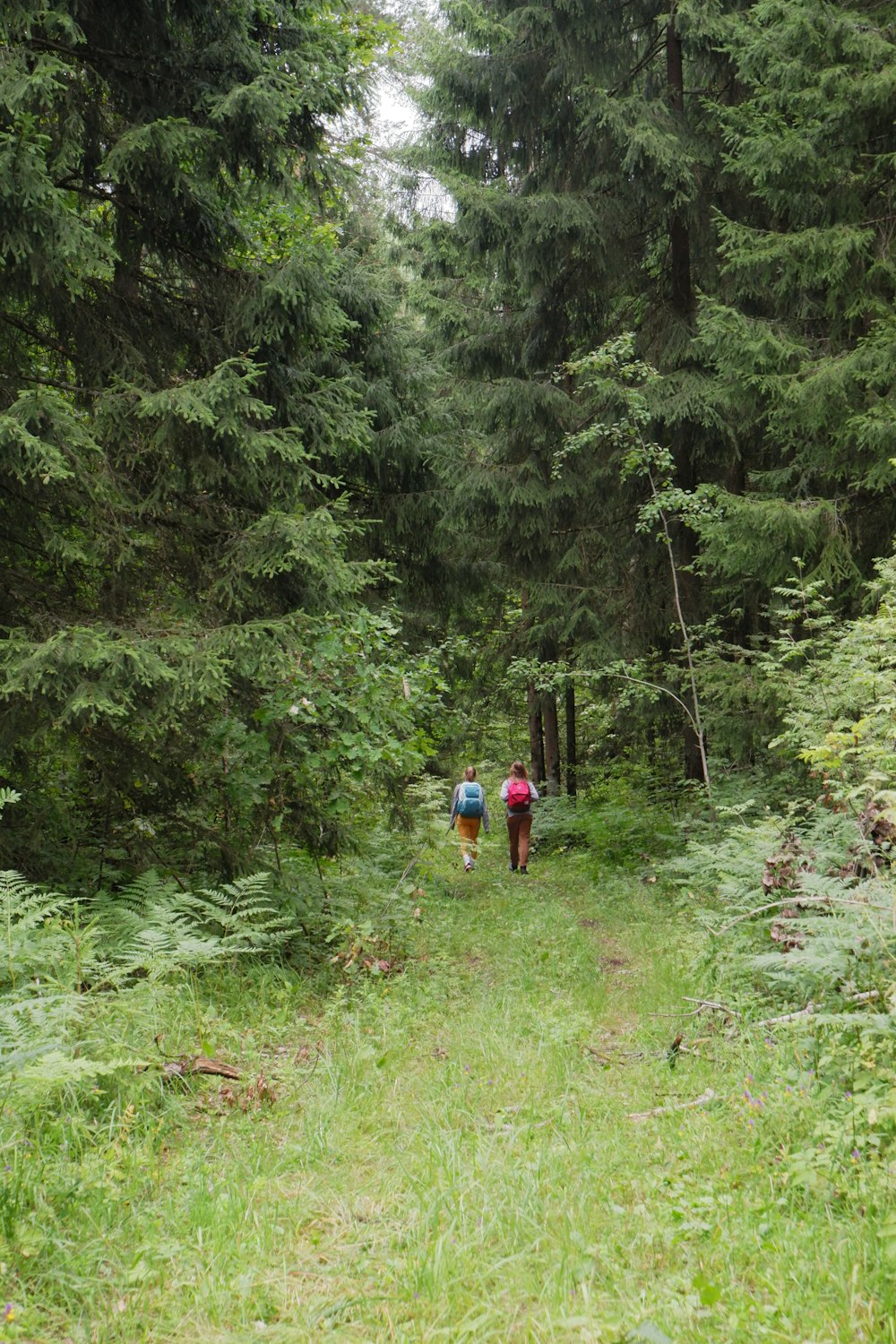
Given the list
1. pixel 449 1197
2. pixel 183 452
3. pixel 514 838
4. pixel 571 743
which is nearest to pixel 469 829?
pixel 514 838

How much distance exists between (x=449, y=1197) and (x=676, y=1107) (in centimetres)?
115

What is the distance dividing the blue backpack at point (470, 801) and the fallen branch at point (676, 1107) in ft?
28.9

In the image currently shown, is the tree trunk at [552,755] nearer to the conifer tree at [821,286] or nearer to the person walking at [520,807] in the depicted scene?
the person walking at [520,807]

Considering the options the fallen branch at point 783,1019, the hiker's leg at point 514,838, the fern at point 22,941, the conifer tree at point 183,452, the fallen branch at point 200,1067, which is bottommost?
the hiker's leg at point 514,838

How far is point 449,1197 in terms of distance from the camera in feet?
10.1

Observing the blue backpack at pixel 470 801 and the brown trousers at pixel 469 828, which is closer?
the blue backpack at pixel 470 801

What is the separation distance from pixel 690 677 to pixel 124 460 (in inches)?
267

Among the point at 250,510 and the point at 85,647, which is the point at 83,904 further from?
the point at 250,510

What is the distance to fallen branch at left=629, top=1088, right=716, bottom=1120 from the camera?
3.68m

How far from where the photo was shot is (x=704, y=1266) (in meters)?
2.57

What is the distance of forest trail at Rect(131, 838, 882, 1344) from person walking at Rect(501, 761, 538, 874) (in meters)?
7.20

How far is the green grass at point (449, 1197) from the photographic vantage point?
2477mm

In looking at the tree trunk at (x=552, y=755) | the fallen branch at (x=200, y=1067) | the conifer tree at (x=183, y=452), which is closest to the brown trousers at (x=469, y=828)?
the tree trunk at (x=552, y=755)

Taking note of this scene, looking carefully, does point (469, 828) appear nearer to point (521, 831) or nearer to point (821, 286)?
point (521, 831)
